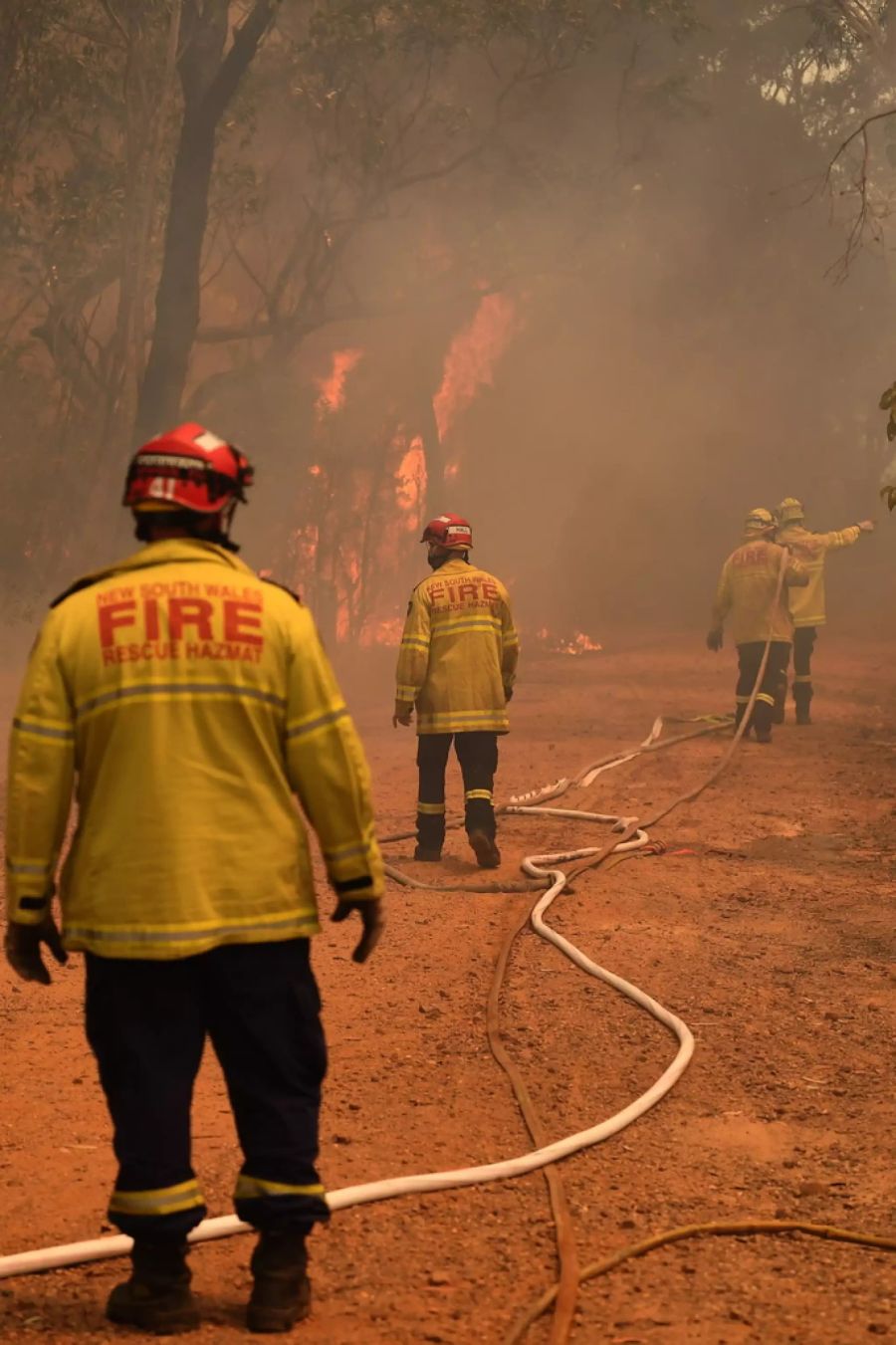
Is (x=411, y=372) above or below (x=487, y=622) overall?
above

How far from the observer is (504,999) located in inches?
229

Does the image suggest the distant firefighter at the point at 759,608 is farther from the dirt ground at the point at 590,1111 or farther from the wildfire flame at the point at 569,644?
the wildfire flame at the point at 569,644

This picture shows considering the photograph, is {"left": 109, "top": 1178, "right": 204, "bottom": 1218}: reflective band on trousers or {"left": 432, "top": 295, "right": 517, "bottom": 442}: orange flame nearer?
{"left": 109, "top": 1178, "right": 204, "bottom": 1218}: reflective band on trousers

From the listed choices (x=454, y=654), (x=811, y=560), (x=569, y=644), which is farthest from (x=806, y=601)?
(x=569, y=644)

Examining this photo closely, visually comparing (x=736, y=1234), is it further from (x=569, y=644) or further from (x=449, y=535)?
(x=569, y=644)

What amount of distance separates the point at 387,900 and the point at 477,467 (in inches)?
898

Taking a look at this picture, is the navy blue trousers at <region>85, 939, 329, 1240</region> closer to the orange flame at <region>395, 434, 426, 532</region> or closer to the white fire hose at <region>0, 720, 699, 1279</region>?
the white fire hose at <region>0, 720, 699, 1279</region>

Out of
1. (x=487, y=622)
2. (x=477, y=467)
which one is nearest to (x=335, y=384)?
(x=477, y=467)

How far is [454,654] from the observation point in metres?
8.27

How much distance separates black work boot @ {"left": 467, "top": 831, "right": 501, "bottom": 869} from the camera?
8.27 m

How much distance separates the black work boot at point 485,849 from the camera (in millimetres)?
8273

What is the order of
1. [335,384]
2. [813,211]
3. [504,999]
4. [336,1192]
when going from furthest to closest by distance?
[813,211]
[335,384]
[504,999]
[336,1192]

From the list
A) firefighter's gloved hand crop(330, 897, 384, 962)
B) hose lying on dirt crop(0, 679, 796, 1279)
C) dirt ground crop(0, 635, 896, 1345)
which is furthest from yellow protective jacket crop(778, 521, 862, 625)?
firefighter's gloved hand crop(330, 897, 384, 962)

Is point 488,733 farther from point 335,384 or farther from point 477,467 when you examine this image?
point 477,467
